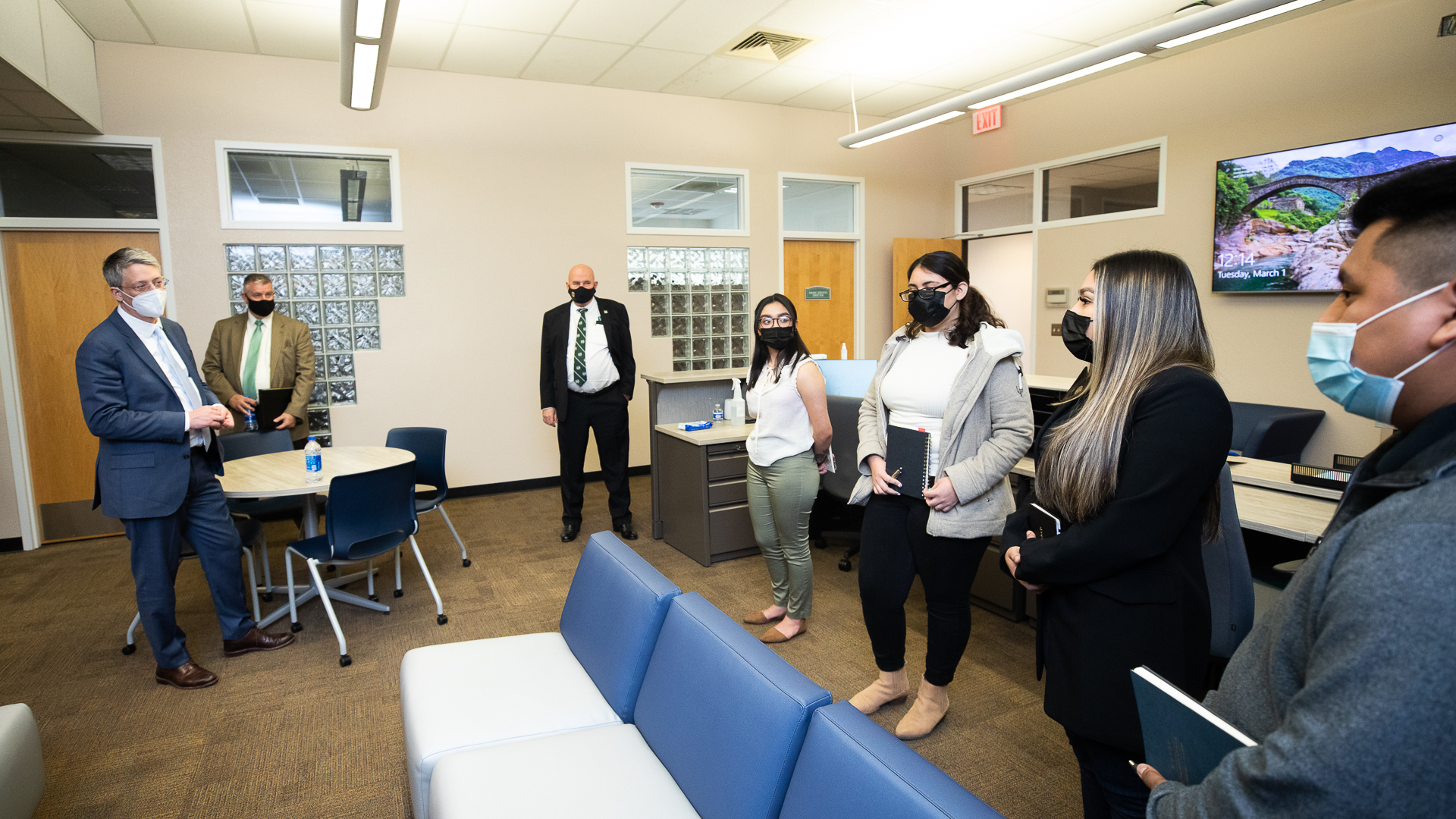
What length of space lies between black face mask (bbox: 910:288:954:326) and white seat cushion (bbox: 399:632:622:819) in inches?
56.7

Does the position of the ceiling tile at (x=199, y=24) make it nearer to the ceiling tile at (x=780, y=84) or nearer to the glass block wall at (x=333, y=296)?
the glass block wall at (x=333, y=296)

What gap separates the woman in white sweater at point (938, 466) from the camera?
2.08 metres

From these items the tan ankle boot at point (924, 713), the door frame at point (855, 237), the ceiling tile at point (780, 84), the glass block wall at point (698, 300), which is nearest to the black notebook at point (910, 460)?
the tan ankle boot at point (924, 713)

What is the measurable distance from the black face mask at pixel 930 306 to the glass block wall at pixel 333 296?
4.47 m

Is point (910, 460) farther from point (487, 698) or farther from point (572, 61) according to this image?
point (572, 61)

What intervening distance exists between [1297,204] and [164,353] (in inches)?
249

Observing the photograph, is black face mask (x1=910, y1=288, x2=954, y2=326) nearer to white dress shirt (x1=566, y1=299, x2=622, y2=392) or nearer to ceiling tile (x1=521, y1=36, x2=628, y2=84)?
white dress shirt (x1=566, y1=299, x2=622, y2=392)

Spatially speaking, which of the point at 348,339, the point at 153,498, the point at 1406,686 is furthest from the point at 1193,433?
the point at 348,339

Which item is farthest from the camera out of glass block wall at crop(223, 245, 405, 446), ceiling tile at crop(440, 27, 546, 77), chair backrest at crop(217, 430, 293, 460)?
glass block wall at crop(223, 245, 405, 446)

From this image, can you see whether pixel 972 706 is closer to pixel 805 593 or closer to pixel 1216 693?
pixel 805 593

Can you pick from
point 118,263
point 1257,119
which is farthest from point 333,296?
point 1257,119

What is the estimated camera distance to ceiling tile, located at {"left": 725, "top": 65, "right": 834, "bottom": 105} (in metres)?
5.71

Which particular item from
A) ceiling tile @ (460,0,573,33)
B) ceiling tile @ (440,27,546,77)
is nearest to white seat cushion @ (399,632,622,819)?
ceiling tile @ (460,0,573,33)

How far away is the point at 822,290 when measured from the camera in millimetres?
7031
